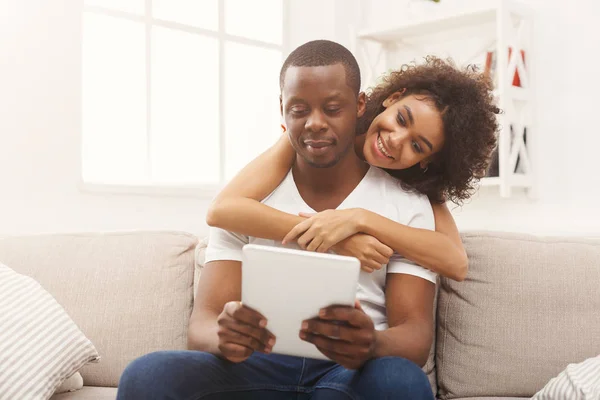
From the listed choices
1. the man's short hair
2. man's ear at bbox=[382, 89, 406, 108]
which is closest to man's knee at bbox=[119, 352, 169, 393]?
the man's short hair

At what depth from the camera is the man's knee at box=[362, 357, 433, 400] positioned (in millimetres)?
1101

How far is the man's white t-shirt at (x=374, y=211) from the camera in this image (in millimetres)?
1442

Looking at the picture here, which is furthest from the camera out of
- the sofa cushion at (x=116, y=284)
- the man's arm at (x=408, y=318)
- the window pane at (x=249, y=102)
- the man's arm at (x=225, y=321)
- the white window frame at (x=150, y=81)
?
the window pane at (x=249, y=102)

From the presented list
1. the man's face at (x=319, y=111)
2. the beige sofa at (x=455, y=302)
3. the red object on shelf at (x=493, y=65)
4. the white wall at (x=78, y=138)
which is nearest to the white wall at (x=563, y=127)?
the white wall at (x=78, y=138)

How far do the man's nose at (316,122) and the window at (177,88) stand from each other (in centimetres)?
172

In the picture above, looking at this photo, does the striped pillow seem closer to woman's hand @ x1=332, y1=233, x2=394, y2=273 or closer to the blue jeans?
the blue jeans

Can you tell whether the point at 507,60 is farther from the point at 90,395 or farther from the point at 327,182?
the point at 90,395

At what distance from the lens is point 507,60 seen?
292 centimetres

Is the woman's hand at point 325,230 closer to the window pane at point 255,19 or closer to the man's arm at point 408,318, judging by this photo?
the man's arm at point 408,318

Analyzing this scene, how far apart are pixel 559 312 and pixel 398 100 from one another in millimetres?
609

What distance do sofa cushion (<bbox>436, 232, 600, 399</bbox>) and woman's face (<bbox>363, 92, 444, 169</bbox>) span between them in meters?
0.36

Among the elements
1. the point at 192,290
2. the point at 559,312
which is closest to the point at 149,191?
the point at 192,290

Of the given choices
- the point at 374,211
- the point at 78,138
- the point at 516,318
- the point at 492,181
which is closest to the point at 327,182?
the point at 374,211

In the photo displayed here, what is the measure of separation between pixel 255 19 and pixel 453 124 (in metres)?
2.23
